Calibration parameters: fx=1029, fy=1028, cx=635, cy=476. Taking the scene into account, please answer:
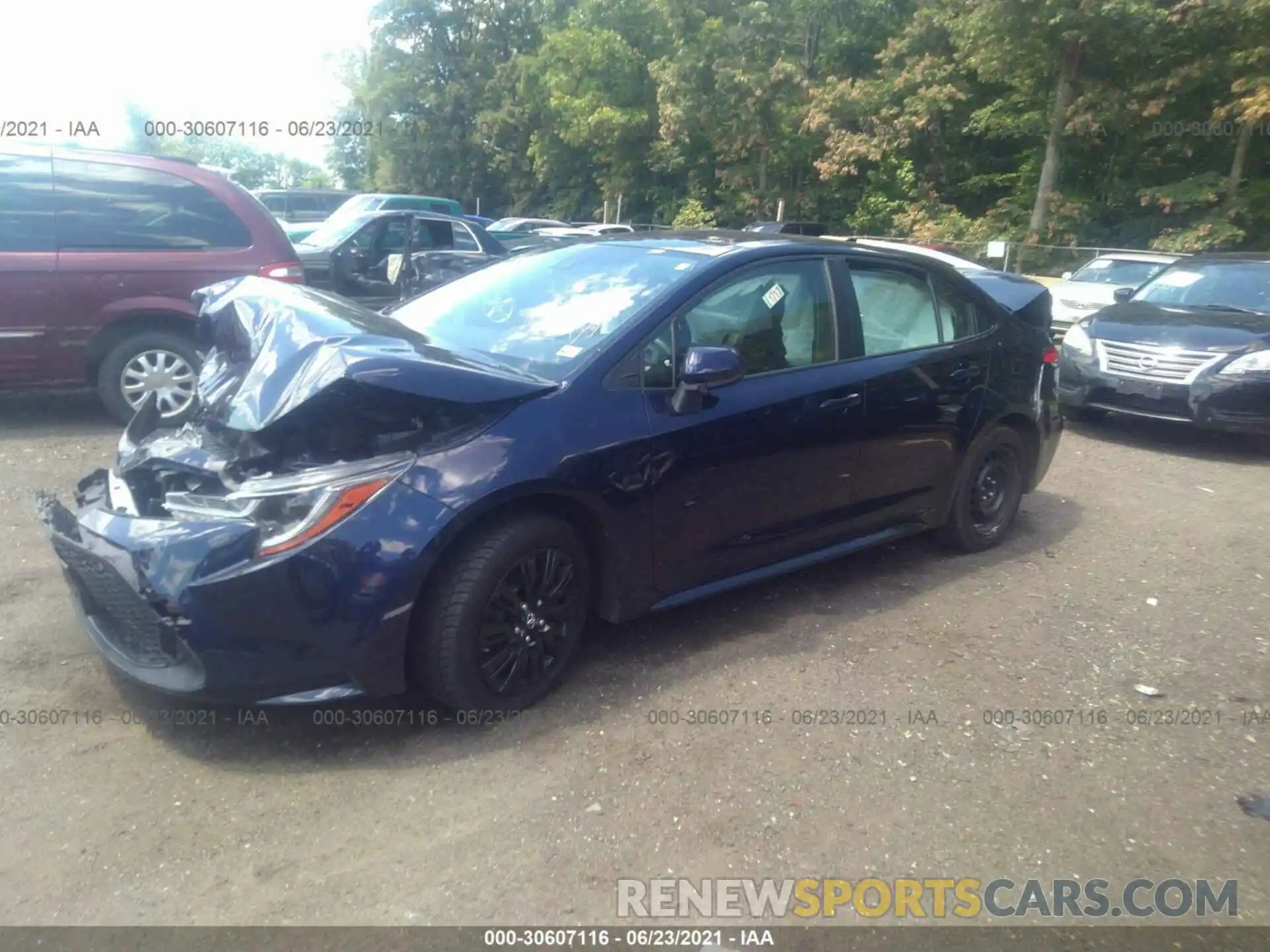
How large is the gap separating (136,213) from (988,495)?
19.0 ft

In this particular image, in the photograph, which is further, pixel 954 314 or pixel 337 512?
pixel 954 314

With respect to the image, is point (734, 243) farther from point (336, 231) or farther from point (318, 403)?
point (336, 231)

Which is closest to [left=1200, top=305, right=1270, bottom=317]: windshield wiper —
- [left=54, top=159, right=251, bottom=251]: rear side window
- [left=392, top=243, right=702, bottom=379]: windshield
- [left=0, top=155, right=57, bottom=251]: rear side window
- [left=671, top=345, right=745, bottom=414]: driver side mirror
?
[left=392, top=243, right=702, bottom=379]: windshield

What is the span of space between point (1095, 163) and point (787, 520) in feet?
84.7

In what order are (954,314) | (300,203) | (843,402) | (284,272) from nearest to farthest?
(843,402)
(954,314)
(284,272)
(300,203)

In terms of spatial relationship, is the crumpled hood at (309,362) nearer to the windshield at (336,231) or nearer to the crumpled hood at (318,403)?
the crumpled hood at (318,403)

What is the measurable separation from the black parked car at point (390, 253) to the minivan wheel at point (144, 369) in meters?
2.06

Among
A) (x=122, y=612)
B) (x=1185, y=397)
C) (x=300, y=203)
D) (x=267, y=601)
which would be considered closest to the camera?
(x=267, y=601)

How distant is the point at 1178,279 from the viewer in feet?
31.6

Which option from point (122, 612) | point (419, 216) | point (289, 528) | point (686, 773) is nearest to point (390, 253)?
point (419, 216)

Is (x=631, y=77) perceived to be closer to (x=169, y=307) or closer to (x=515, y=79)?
(x=515, y=79)

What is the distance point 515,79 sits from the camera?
138 feet

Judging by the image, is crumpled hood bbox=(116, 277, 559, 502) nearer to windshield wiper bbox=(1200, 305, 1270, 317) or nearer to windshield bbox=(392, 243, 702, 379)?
windshield bbox=(392, 243, 702, 379)

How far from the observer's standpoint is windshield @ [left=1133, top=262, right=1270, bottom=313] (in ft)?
29.5
